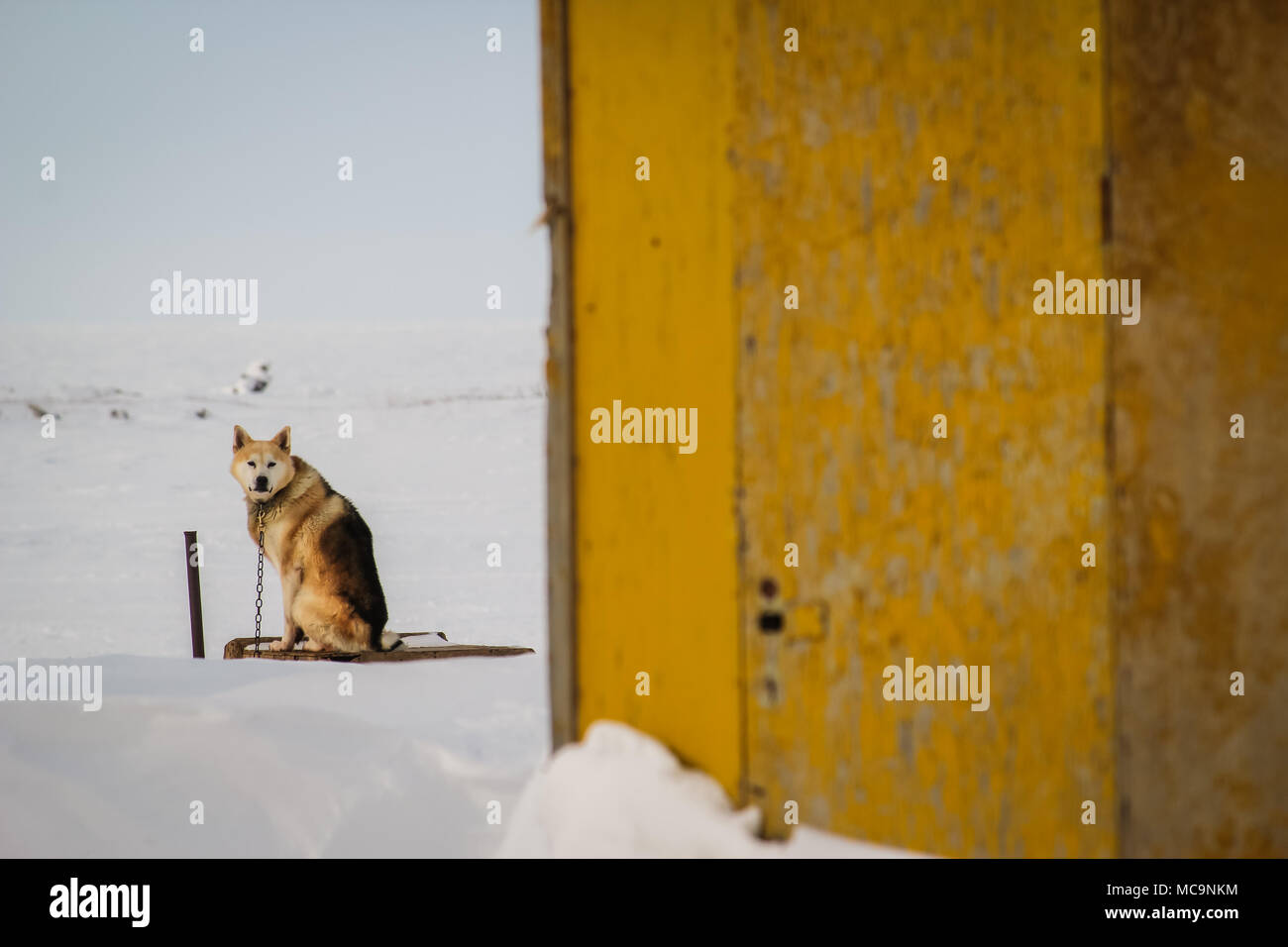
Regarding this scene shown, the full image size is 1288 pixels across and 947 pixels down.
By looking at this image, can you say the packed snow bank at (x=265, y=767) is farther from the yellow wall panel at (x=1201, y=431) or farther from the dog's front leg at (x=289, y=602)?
the yellow wall panel at (x=1201, y=431)

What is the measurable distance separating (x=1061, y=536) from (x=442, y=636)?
3.85m

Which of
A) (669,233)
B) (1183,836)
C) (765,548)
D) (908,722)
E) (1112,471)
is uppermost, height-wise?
(669,233)

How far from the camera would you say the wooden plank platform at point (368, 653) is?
441cm

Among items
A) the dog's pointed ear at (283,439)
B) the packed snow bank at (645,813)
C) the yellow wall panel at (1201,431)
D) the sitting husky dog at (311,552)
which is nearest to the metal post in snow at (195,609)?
the sitting husky dog at (311,552)

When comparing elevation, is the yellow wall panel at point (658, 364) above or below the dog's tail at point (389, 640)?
above

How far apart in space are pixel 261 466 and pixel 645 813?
3.42 meters

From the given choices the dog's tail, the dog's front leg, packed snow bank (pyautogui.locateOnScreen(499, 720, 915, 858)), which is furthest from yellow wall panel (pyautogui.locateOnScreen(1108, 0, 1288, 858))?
the dog's front leg

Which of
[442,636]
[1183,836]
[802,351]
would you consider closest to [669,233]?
[802,351]

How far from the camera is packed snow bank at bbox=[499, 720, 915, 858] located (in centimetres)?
202

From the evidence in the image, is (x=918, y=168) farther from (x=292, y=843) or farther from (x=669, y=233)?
(x=292, y=843)

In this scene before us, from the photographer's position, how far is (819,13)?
6.95 feet

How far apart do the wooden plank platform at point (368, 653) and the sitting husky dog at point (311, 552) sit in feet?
0.24

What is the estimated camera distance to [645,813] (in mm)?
2037

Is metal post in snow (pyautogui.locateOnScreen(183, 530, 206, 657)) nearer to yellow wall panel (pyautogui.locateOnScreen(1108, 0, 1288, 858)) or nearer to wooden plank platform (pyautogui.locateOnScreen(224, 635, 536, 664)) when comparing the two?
wooden plank platform (pyautogui.locateOnScreen(224, 635, 536, 664))
